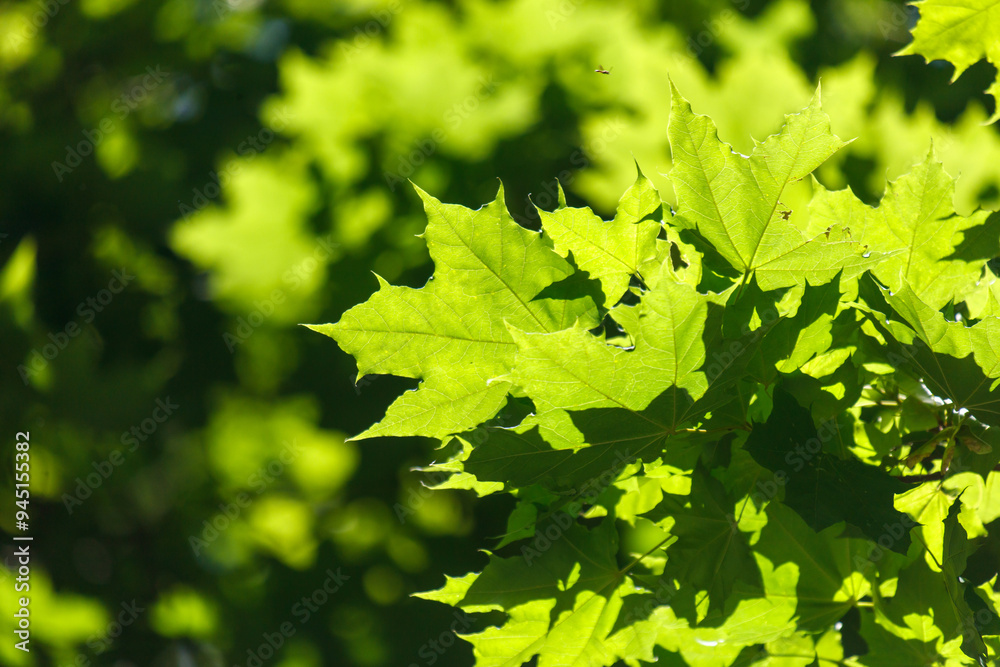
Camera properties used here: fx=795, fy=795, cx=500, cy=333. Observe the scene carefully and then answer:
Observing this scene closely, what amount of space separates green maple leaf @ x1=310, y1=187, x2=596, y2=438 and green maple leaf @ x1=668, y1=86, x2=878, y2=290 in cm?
13

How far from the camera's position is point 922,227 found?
75 cm

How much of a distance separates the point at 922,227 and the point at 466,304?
437 mm

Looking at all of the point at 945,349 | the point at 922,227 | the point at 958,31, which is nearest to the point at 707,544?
the point at 945,349

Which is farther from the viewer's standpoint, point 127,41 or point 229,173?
point 127,41

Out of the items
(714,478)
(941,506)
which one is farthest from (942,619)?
(714,478)

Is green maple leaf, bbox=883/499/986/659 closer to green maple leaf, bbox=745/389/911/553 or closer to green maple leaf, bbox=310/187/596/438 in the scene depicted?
green maple leaf, bbox=745/389/911/553

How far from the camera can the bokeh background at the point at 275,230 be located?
3.02 m

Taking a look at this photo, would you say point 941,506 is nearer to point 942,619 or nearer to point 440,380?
point 942,619

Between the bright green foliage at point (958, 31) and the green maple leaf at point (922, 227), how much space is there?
0.17 meters

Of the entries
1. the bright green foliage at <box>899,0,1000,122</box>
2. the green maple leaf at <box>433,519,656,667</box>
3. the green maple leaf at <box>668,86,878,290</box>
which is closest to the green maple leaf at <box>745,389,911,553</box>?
the green maple leaf at <box>668,86,878,290</box>

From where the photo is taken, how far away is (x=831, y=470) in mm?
611

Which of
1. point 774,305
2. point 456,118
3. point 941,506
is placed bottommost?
point 456,118

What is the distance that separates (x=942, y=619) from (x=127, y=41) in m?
4.59

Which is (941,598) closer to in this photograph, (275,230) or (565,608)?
(565,608)
